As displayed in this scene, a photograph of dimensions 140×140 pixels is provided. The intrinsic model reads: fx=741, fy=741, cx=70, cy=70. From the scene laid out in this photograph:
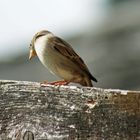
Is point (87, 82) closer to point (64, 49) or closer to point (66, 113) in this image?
point (64, 49)

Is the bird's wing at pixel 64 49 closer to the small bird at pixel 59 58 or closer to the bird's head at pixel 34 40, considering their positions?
the small bird at pixel 59 58

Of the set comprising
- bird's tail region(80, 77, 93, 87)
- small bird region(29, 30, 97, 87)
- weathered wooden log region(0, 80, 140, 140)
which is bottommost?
weathered wooden log region(0, 80, 140, 140)

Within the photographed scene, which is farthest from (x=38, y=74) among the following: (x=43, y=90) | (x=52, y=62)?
(x=43, y=90)

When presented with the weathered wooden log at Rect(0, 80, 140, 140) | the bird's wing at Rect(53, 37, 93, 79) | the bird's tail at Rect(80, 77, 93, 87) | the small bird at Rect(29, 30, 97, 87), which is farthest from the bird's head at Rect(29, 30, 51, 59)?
the weathered wooden log at Rect(0, 80, 140, 140)

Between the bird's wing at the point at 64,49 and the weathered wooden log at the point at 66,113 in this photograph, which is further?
the bird's wing at the point at 64,49

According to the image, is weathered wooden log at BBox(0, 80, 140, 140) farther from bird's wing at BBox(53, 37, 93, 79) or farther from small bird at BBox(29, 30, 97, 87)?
bird's wing at BBox(53, 37, 93, 79)

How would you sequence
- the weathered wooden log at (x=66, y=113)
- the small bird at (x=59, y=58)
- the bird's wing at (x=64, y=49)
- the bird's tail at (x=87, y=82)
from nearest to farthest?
the weathered wooden log at (x=66, y=113) < the bird's tail at (x=87, y=82) < the small bird at (x=59, y=58) < the bird's wing at (x=64, y=49)

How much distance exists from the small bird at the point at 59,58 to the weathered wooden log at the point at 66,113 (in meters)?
1.60

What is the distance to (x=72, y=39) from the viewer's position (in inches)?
343

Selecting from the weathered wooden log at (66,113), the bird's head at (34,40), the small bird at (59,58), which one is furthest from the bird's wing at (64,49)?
the weathered wooden log at (66,113)

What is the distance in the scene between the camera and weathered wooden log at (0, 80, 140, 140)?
3473 mm

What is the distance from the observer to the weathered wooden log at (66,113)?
137 inches

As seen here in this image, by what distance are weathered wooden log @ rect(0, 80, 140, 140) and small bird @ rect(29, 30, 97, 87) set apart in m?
1.60

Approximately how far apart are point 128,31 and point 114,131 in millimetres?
4402
